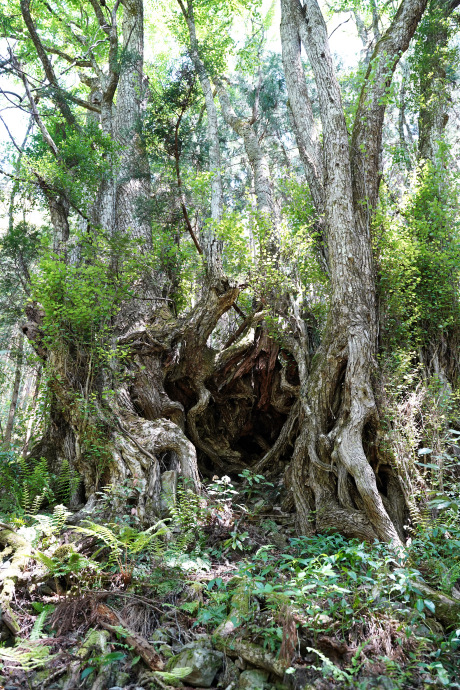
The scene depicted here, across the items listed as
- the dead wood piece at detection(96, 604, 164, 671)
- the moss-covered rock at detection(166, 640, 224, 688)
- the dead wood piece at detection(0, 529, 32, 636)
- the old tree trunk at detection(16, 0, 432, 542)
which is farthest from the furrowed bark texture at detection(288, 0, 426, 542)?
the dead wood piece at detection(0, 529, 32, 636)

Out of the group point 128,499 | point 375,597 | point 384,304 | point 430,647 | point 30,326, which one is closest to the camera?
point 430,647

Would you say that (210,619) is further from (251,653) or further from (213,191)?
(213,191)

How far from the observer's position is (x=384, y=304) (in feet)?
21.3

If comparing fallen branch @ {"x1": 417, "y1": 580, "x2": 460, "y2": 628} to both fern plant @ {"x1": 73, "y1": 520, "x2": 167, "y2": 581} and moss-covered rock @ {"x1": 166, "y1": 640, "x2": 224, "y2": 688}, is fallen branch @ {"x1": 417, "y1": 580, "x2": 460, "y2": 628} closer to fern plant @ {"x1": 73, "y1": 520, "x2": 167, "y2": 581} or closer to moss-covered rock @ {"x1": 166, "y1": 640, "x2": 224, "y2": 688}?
moss-covered rock @ {"x1": 166, "y1": 640, "x2": 224, "y2": 688}

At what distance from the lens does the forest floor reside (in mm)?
2928

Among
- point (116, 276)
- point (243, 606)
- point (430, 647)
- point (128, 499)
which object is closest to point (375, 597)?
point (430, 647)

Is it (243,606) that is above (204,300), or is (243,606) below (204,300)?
below

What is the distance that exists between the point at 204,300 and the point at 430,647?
5.44 metres

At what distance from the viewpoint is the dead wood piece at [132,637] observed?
3092mm

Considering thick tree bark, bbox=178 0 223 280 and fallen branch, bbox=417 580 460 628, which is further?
thick tree bark, bbox=178 0 223 280

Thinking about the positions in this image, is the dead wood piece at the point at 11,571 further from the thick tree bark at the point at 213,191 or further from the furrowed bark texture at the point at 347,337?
the thick tree bark at the point at 213,191

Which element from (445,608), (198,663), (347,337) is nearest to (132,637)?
(198,663)

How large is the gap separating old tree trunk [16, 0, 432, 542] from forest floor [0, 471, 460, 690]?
112 cm

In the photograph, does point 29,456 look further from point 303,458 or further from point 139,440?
point 303,458
